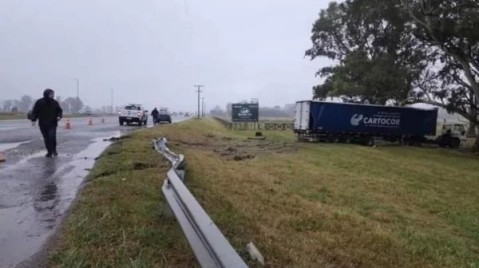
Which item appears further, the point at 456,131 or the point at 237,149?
the point at 456,131

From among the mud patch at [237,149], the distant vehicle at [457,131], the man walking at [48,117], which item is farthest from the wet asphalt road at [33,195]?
the distant vehicle at [457,131]

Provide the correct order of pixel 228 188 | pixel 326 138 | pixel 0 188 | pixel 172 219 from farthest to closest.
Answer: pixel 326 138 → pixel 228 188 → pixel 0 188 → pixel 172 219

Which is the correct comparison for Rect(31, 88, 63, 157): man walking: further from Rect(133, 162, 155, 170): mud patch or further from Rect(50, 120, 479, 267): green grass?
Rect(133, 162, 155, 170): mud patch

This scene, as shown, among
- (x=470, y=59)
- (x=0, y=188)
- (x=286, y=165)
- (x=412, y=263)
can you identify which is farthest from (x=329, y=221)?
(x=470, y=59)

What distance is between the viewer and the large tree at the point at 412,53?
96.1ft

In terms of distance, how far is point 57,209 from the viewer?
26.3 feet

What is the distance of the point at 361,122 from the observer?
1569 inches

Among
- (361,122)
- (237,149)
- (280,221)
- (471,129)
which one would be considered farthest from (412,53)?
(280,221)

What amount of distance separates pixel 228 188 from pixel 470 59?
1063 inches

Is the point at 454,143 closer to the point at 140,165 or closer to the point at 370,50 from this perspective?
the point at 370,50

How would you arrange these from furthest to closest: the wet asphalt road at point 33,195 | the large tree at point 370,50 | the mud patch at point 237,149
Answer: the large tree at point 370,50
the mud patch at point 237,149
the wet asphalt road at point 33,195

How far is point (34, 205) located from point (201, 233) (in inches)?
173

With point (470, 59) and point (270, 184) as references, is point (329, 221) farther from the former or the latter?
point (470, 59)

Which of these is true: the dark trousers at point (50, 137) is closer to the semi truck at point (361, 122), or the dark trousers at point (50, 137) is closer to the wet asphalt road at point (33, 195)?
the wet asphalt road at point (33, 195)
